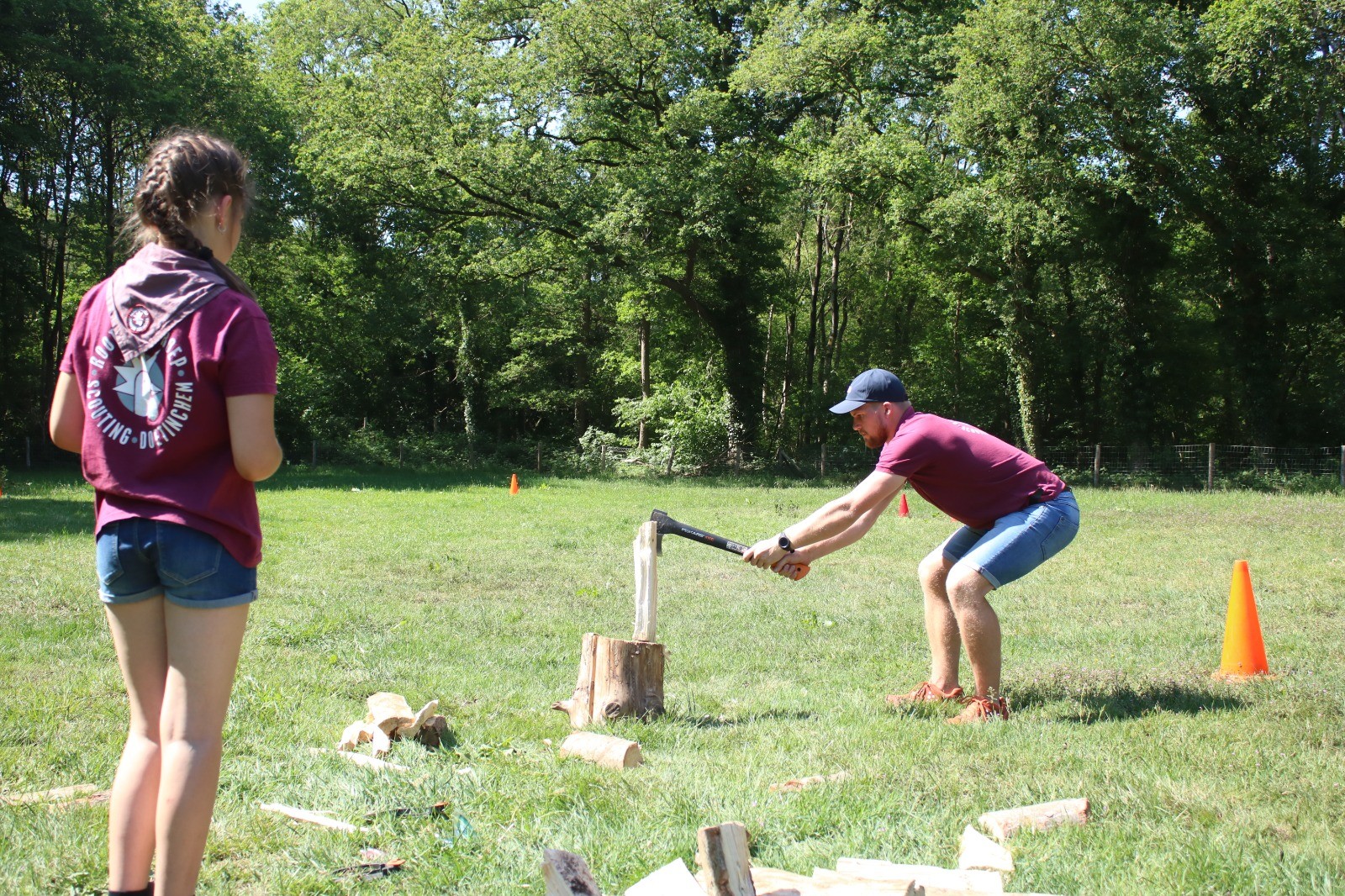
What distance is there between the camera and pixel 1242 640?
6051 millimetres

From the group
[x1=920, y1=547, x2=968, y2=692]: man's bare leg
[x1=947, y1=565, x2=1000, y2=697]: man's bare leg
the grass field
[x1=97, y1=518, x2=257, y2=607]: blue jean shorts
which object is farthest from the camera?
[x1=920, y1=547, x2=968, y2=692]: man's bare leg

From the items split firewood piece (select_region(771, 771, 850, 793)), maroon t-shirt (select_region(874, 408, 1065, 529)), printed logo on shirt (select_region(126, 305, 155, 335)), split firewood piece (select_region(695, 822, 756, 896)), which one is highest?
printed logo on shirt (select_region(126, 305, 155, 335))

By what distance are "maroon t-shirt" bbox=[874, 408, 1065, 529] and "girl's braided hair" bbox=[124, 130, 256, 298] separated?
3567 millimetres

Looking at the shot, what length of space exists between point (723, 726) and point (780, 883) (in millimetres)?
2188

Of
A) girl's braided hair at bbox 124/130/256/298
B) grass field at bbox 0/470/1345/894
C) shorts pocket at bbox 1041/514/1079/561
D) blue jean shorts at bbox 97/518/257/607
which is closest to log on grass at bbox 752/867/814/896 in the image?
grass field at bbox 0/470/1345/894

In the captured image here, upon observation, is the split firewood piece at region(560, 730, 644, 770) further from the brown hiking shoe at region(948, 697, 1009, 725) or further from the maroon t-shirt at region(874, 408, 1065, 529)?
the maroon t-shirt at region(874, 408, 1065, 529)

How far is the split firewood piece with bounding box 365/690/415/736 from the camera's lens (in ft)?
15.2

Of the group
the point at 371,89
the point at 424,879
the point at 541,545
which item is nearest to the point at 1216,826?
the point at 424,879

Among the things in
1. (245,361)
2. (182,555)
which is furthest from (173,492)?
(245,361)

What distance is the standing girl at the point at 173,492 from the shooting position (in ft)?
7.75

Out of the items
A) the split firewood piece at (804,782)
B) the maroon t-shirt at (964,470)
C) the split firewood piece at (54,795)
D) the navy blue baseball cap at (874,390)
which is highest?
the navy blue baseball cap at (874,390)

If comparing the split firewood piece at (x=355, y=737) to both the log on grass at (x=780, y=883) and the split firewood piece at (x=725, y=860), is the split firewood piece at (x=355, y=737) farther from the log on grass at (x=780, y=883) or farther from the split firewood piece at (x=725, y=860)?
the split firewood piece at (x=725, y=860)

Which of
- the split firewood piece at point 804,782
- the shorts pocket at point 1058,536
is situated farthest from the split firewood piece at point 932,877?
the shorts pocket at point 1058,536

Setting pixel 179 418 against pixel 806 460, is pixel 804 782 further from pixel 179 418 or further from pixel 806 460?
pixel 806 460
